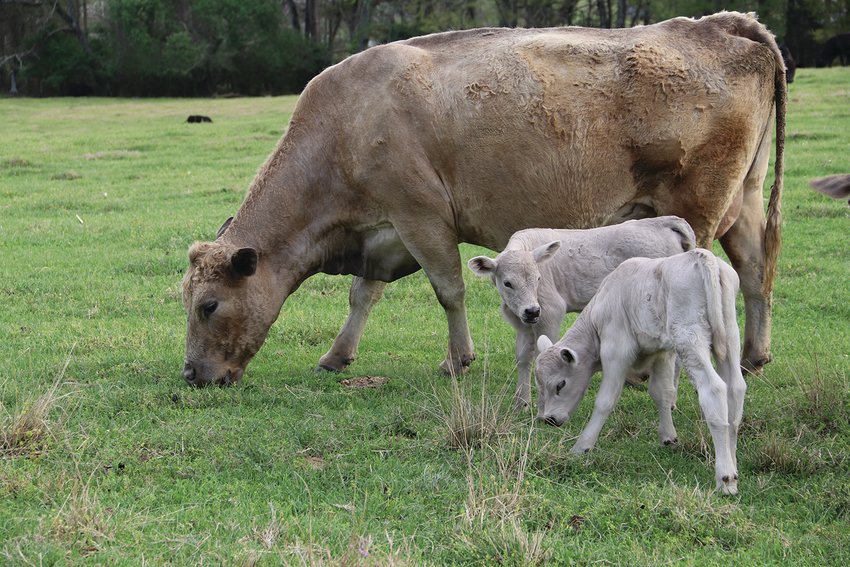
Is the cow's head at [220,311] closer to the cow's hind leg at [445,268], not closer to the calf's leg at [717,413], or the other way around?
the cow's hind leg at [445,268]

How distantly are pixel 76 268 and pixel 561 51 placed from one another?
6.99 meters

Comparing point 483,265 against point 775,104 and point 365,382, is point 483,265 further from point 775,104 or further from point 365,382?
point 775,104

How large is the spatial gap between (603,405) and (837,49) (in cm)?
4573

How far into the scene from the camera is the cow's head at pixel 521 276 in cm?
711

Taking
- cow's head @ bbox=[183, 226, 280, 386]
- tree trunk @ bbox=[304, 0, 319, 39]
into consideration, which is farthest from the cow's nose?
tree trunk @ bbox=[304, 0, 319, 39]

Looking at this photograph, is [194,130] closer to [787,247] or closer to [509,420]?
[787,247]

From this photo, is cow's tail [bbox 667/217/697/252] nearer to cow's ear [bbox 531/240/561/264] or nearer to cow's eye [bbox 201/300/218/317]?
cow's ear [bbox 531/240/561/264]

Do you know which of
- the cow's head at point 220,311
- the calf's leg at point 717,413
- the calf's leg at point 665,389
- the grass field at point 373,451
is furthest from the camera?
the cow's head at point 220,311

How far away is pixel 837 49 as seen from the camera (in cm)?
4700

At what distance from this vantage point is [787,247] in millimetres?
13203

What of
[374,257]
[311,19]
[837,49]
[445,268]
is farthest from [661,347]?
[311,19]

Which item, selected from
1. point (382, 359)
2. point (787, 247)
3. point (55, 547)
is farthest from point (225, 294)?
point (787, 247)

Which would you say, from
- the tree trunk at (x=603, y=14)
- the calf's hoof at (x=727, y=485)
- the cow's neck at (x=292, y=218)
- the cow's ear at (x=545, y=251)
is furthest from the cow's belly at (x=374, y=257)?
the tree trunk at (x=603, y=14)

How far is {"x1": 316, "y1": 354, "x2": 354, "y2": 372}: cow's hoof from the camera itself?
29.5 ft
